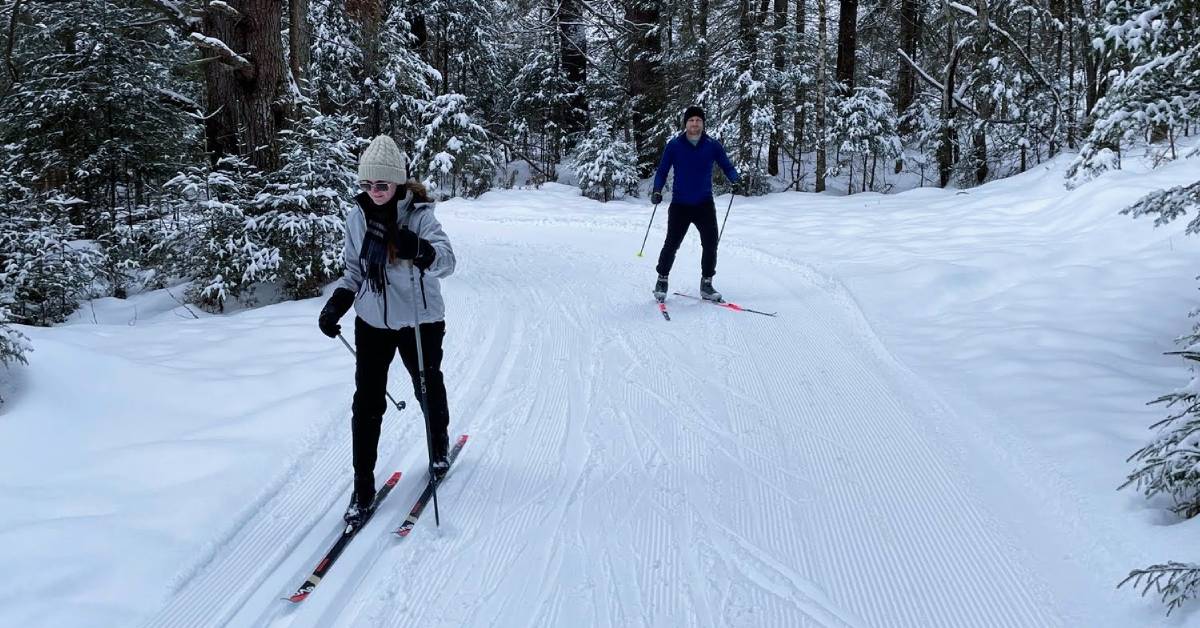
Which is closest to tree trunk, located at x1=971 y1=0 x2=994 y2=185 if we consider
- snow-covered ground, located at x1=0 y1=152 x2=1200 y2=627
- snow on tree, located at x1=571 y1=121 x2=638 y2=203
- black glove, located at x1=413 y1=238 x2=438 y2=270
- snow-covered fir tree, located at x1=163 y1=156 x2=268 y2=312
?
snow-covered ground, located at x1=0 y1=152 x2=1200 y2=627

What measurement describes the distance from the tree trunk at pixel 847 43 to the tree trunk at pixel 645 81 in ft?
15.0

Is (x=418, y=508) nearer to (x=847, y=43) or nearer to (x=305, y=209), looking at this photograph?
(x=305, y=209)

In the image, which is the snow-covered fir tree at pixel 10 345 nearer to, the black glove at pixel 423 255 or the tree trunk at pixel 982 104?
the black glove at pixel 423 255

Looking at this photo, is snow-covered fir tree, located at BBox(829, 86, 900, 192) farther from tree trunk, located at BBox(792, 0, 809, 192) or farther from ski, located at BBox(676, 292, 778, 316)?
ski, located at BBox(676, 292, 778, 316)

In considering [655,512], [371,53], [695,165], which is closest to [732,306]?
[695,165]

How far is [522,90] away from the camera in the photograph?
23703 millimetres

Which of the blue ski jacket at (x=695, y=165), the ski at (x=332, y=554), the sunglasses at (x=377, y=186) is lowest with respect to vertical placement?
the ski at (x=332, y=554)

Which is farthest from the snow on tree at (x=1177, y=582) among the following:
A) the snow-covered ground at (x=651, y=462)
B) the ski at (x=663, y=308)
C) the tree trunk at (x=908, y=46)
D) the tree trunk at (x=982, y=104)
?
the tree trunk at (x=908, y=46)

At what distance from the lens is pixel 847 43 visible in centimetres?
1727

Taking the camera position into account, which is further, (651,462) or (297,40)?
(297,40)

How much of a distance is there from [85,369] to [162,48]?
10.0m

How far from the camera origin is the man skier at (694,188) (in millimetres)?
7320

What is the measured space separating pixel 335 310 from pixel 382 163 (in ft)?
2.47

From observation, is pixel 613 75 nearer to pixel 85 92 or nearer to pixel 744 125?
pixel 744 125
